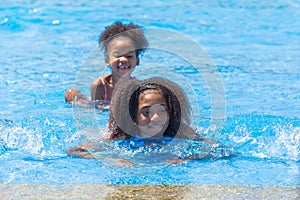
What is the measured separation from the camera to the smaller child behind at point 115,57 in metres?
6.41

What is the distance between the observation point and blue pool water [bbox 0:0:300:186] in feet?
14.0

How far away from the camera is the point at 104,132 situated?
17.2ft

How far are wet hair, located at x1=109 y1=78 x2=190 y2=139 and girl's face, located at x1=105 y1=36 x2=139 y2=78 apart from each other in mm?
1362

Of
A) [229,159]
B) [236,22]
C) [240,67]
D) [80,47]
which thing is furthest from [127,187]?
[236,22]

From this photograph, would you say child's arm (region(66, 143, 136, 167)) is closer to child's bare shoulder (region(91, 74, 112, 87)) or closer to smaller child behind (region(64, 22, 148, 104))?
smaller child behind (region(64, 22, 148, 104))

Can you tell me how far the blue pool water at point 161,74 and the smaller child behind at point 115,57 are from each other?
34 cm

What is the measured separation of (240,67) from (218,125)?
244 centimetres

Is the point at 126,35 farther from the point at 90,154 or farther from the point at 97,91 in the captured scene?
the point at 90,154

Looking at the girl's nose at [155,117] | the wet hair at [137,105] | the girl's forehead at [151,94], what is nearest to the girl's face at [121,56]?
the wet hair at [137,105]

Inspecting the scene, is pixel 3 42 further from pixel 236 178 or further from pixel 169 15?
pixel 236 178

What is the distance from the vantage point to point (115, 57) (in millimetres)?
6355

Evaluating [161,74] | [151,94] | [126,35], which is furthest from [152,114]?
[161,74]

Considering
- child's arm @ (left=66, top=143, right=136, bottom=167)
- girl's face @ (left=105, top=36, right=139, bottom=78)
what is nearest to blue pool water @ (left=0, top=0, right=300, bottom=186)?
child's arm @ (left=66, top=143, right=136, bottom=167)

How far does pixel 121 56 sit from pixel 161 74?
4.47 ft
